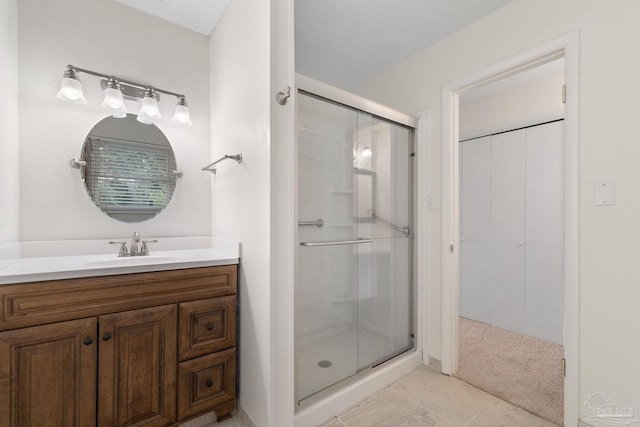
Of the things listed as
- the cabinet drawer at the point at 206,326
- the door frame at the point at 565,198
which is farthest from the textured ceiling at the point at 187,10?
the cabinet drawer at the point at 206,326

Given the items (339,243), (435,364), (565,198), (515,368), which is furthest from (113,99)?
(515,368)

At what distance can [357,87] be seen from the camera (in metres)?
2.87

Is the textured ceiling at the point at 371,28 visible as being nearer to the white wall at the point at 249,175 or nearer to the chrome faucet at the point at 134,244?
the white wall at the point at 249,175

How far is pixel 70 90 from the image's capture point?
1.49m

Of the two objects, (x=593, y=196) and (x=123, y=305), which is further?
(x=593, y=196)

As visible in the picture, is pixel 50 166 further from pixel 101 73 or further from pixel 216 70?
pixel 216 70

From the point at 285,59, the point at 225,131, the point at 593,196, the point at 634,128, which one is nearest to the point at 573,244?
the point at 593,196

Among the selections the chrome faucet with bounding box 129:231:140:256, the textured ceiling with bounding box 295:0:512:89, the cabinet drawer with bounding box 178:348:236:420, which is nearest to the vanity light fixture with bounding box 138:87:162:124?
the chrome faucet with bounding box 129:231:140:256

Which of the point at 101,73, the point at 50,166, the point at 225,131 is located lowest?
the point at 50,166

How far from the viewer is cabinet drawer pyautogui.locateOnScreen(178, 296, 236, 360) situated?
136 centimetres

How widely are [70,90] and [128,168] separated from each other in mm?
488

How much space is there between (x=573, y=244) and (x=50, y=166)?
2.88 meters

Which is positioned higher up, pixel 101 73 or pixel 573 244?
pixel 101 73

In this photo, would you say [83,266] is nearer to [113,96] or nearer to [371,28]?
[113,96]
